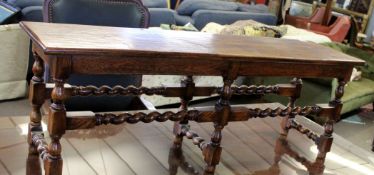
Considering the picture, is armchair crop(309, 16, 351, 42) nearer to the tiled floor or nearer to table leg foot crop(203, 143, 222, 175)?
the tiled floor

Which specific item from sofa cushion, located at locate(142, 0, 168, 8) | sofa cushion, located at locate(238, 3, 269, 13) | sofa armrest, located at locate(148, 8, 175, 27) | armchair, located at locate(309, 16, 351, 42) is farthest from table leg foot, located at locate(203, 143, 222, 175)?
armchair, located at locate(309, 16, 351, 42)

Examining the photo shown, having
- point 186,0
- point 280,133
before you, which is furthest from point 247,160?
point 186,0

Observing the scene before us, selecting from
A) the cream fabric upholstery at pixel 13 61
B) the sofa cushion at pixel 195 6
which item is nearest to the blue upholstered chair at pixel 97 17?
the cream fabric upholstery at pixel 13 61

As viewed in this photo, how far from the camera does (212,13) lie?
4.93 m

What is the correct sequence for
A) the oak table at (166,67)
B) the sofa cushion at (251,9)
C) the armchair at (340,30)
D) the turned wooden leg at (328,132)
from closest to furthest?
the oak table at (166,67) → the turned wooden leg at (328,132) → the sofa cushion at (251,9) → the armchair at (340,30)

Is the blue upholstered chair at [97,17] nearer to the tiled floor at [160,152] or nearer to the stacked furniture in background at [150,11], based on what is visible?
the tiled floor at [160,152]

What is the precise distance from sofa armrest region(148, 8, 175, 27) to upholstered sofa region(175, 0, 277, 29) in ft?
1.29

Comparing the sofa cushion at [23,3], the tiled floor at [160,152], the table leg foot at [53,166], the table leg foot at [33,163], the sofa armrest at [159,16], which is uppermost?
the sofa cushion at [23,3]

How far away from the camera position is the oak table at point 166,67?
52.7 inches

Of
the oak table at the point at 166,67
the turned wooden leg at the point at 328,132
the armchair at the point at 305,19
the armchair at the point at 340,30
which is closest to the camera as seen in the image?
the oak table at the point at 166,67

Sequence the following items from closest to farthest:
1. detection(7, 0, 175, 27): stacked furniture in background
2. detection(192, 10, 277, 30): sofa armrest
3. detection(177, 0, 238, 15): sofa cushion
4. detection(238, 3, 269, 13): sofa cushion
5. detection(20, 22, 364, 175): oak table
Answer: detection(20, 22, 364, 175): oak table
detection(7, 0, 175, 27): stacked furniture in background
detection(192, 10, 277, 30): sofa armrest
detection(177, 0, 238, 15): sofa cushion
detection(238, 3, 269, 13): sofa cushion

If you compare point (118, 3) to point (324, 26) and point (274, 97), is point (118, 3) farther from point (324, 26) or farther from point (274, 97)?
point (324, 26)

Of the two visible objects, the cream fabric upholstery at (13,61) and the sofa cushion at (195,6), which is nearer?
the cream fabric upholstery at (13,61)

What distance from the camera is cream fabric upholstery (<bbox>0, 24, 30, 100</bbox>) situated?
319cm
